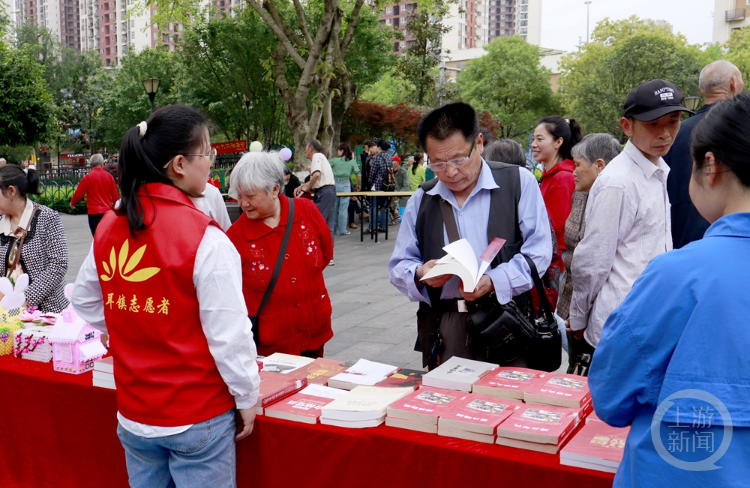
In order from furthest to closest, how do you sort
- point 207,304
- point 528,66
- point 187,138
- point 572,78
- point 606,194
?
point 528,66, point 572,78, point 606,194, point 187,138, point 207,304

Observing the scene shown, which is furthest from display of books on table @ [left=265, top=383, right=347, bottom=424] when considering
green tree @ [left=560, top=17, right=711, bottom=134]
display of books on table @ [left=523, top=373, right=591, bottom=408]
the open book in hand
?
green tree @ [left=560, top=17, right=711, bottom=134]

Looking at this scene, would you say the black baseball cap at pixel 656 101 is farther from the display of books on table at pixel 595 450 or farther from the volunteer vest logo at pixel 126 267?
the volunteer vest logo at pixel 126 267

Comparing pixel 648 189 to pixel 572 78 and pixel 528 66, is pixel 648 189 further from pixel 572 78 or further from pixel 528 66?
pixel 528 66

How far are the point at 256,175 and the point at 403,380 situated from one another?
123 centimetres

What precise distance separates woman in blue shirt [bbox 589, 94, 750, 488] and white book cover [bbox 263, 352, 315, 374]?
1.51 metres

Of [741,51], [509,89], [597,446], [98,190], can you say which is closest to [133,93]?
[509,89]

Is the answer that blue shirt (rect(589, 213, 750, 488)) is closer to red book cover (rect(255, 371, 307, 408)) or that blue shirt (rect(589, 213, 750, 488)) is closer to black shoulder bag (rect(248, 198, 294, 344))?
red book cover (rect(255, 371, 307, 408))

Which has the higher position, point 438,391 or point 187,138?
point 187,138

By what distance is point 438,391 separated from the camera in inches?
83.1

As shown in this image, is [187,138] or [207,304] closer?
[207,304]

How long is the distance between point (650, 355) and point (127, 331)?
147cm

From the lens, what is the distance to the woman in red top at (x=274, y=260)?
9.69ft

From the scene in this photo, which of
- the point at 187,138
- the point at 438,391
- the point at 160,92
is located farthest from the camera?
the point at 160,92

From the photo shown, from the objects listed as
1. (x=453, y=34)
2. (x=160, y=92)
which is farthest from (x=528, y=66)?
(x=453, y=34)
